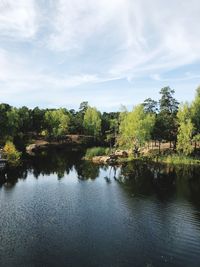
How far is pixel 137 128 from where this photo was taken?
100 metres

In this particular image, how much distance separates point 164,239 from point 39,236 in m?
14.9

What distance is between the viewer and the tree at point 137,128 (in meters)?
98.9

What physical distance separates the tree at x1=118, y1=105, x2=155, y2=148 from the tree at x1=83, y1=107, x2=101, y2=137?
3740 centimetres

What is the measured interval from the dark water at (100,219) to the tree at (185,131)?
1594 cm

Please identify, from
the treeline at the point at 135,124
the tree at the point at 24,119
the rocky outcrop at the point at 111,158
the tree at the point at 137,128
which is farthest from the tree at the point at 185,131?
the tree at the point at 24,119

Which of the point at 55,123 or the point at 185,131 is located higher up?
the point at 55,123

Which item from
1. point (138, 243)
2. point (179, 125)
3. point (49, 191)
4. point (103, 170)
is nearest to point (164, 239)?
Answer: point (138, 243)

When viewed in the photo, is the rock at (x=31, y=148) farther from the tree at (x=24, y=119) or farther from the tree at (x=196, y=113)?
the tree at (x=196, y=113)

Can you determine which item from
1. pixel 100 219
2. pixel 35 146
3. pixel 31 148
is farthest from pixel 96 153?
pixel 100 219

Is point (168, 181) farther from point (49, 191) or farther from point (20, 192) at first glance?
point (20, 192)

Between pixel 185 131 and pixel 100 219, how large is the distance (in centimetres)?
5473

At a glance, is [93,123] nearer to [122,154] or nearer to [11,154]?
[122,154]

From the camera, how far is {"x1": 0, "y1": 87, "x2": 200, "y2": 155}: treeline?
314 feet

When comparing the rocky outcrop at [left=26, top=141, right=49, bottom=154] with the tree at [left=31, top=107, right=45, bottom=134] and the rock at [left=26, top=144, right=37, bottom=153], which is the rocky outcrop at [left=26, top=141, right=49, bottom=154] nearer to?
the rock at [left=26, top=144, right=37, bottom=153]
